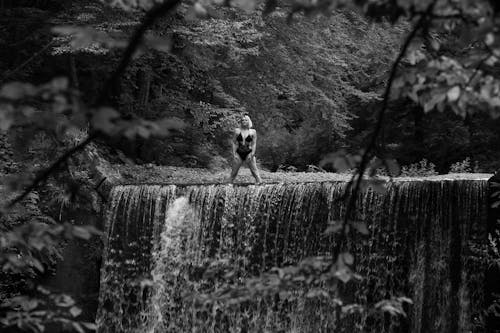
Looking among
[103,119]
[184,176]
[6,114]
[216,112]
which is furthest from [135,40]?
[216,112]

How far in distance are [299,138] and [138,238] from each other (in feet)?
43.2

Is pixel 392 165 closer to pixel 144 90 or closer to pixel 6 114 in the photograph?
pixel 6 114

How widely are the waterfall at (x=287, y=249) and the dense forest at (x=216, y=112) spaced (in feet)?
0.17

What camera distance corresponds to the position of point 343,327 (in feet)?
32.7

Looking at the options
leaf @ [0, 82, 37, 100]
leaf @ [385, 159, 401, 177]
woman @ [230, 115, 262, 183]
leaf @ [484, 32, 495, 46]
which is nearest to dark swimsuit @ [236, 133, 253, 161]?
woman @ [230, 115, 262, 183]

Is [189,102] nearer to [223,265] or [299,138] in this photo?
[299,138]

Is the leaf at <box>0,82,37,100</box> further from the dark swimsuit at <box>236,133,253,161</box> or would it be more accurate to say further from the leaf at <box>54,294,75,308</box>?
the dark swimsuit at <box>236,133,253,161</box>

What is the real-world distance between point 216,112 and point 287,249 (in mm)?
5839

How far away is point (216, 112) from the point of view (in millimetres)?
15758

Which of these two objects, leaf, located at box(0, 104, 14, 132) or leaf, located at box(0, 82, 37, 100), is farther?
leaf, located at box(0, 104, 14, 132)

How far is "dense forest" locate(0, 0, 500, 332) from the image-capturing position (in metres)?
2.15

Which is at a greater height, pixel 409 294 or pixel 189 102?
pixel 189 102

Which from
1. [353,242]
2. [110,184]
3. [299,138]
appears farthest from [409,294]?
[299,138]

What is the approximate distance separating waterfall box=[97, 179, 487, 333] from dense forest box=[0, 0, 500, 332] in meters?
0.05
